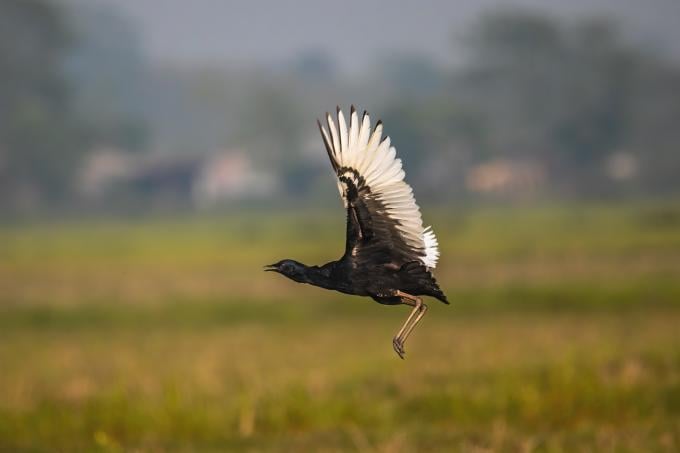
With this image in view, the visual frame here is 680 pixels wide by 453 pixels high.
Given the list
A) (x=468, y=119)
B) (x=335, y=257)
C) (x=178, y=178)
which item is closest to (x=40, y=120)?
(x=178, y=178)

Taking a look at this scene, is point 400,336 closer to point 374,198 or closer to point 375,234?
point 375,234

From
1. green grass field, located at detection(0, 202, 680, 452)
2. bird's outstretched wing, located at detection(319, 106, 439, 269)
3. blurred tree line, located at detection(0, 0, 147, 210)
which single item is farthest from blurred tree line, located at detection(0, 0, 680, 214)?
bird's outstretched wing, located at detection(319, 106, 439, 269)

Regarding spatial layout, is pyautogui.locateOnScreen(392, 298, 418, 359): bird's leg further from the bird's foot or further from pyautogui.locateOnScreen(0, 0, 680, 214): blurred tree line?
pyautogui.locateOnScreen(0, 0, 680, 214): blurred tree line

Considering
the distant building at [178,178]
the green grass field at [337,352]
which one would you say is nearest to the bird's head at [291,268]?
the green grass field at [337,352]

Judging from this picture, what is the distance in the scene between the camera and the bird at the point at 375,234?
13.8 ft

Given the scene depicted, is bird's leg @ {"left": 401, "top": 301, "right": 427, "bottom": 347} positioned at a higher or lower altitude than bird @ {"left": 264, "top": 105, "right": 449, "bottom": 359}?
lower

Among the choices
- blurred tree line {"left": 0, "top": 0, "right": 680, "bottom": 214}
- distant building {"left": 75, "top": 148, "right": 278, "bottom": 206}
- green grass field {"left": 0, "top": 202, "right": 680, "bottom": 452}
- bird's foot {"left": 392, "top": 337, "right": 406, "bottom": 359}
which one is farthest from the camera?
distant building {"left": 75, "top": 148, "right": 278, "bottom": 206}

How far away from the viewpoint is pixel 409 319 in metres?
4.26

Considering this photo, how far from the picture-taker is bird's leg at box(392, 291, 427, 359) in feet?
13.7

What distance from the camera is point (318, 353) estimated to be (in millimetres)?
22812

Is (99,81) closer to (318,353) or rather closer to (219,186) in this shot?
(219,186)

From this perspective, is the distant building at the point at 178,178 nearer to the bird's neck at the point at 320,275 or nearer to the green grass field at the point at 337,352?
the green grass field at the point at 337,352

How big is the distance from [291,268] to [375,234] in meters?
0.31

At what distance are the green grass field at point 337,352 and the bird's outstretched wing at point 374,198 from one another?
→ 689 mm
